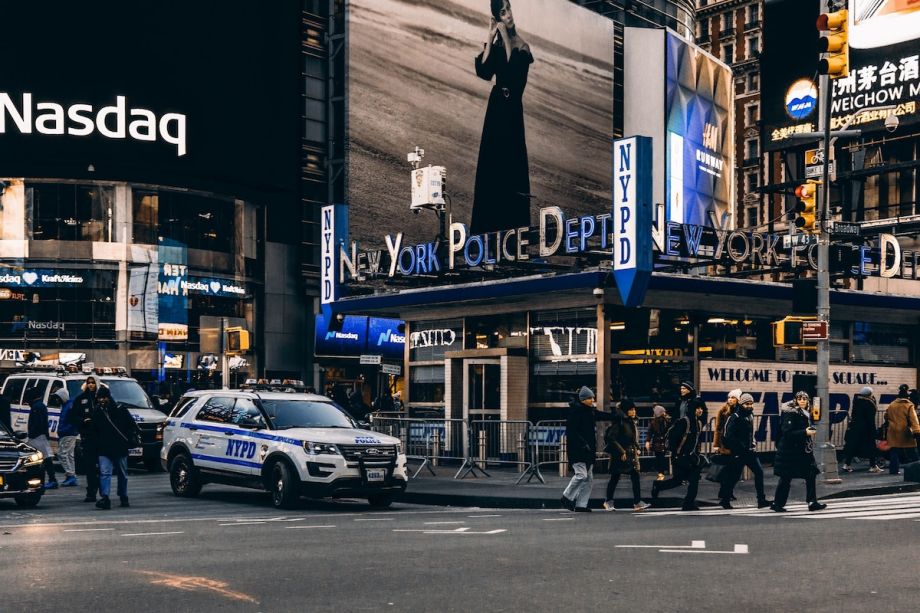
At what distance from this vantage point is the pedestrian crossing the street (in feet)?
53.4

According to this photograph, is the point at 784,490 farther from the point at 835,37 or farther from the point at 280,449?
the point at 280,449

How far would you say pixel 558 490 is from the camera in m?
20.5

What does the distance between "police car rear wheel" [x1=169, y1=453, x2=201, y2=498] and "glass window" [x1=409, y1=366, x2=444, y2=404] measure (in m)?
8.88

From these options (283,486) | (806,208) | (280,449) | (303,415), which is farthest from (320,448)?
(806,208)

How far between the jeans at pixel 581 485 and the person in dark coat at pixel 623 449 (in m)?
0.49

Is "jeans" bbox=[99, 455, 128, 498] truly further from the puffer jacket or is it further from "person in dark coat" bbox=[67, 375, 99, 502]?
the puffer jacket

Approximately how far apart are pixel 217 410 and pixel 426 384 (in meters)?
9.51

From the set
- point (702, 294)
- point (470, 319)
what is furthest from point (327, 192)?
point (702, 294)

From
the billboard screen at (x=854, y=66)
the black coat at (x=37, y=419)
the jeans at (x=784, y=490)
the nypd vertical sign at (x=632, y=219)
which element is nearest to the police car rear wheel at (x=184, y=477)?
the black coat at (x=37, y=419)

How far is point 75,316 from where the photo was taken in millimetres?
49125

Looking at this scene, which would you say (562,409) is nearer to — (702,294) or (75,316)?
(702,294)

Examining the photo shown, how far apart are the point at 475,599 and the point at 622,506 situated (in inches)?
394

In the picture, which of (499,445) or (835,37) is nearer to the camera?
(835,37)

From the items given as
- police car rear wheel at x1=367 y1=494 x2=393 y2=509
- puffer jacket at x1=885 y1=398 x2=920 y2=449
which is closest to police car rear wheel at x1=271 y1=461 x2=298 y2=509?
police car rear wheel at x1=367 y1=494 x2=393 y2=509
